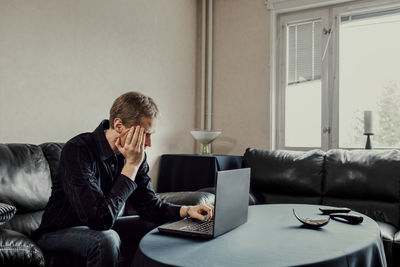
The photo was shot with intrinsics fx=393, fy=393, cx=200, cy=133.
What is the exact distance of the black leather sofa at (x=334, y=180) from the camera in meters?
2.54

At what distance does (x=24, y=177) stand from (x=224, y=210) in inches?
46.4

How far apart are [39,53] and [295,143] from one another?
2321mm

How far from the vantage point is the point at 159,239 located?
1.21 metres

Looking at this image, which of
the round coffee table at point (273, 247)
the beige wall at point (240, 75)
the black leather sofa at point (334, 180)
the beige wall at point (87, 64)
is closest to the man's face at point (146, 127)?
the round coffee table at point (273, 247)

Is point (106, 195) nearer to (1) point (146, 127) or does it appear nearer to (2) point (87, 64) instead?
(1) point (146, 127)

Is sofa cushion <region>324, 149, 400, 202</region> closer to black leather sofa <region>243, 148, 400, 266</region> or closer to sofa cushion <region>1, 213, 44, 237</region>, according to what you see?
black leather sofa <region>243, 148, 400, 266</region>

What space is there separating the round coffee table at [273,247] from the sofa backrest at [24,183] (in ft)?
2.98

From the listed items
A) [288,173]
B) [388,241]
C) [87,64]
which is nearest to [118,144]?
[87,64]

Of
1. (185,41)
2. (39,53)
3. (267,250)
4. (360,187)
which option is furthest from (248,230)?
(185,41)

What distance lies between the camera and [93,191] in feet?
4.72

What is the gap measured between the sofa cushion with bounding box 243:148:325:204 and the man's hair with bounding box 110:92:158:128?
155cm

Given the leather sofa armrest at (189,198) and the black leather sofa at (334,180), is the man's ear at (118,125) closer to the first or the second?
the leather sofa armrest at (189,198)

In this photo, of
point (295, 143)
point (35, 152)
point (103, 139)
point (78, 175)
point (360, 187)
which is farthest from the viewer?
point (295, 143)

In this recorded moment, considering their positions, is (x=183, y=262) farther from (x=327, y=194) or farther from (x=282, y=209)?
(x=327, y=194)
